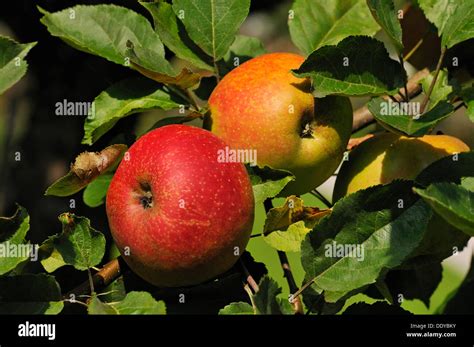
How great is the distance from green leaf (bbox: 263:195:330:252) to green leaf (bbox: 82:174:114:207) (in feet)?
0.86

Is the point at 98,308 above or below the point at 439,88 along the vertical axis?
below

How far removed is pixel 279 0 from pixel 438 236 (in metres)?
0.91

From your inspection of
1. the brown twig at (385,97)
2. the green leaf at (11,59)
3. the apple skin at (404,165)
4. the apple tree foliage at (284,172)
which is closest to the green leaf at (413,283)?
the apple tree foliage at (284,172)

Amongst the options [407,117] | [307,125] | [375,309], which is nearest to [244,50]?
[307,125]

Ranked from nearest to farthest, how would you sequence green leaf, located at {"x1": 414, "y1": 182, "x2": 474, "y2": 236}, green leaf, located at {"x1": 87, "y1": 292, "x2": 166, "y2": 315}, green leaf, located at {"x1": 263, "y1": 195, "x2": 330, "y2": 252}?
green leaf, located at {"x1": 414, "y1": 182, "x2": 474, "y2": 236} < green leaf, located at {"x1": 87, "y1": 292, "x2": 166, "y2": 315} < green leaf, located at {"x1": 263, "y1": 195, "x2": 330, "y2": 252}

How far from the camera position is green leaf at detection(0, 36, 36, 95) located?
774 millimetres

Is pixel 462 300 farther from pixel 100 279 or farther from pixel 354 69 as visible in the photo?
pixel 100 279

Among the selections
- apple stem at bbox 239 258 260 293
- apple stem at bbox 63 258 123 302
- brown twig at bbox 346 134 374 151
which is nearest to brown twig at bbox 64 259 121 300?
apple stem at bbox 63 258 123 302

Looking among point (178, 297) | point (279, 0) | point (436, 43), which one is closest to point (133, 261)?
point (178, 297)

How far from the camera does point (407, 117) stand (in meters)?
0.79

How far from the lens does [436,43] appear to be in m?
1.06

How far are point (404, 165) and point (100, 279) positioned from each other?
1.28ft

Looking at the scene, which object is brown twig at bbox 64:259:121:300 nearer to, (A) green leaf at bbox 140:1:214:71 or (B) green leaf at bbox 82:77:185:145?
(B) green leaf at bbox 82:77:185:145

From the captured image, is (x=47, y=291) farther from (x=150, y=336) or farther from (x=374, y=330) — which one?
(x=374, y=330)
